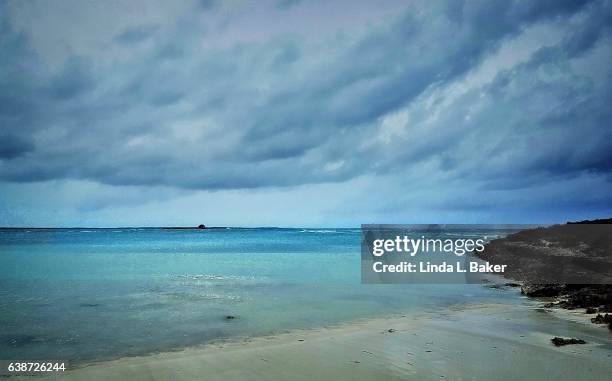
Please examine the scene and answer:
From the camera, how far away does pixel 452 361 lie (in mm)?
8867

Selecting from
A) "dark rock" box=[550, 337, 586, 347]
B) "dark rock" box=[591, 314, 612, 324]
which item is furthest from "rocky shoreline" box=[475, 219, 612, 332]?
"dark rock" box=[550, 337, 586, 347]

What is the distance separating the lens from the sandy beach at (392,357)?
321 inches

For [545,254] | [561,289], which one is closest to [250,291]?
[561,289]

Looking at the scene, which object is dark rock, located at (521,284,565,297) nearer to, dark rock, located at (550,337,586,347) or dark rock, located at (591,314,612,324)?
dark rock, located at (591,314,612,324)

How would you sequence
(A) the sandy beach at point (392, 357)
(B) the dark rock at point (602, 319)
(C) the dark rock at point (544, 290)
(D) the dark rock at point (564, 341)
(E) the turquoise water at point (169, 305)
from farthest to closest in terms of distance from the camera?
(C) the dark rock at point (544, 290) < (B) the dark rock at point (602, 319) < (E) the turquoise water at point (169, 305) < (D) the dark rock at point (564, 341) < (A) the sandy beach at point (392, 357)

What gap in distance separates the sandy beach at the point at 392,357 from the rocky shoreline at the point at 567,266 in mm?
3743

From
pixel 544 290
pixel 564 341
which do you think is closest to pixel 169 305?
pixel 564 341

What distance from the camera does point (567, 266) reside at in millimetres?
23922

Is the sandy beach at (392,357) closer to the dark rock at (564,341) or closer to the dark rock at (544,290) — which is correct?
the dark rock at (564,341)

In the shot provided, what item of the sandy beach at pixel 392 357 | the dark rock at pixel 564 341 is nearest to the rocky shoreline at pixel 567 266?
the dark rock at pixel 564 341

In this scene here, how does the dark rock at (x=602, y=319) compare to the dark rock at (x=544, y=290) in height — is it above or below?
above

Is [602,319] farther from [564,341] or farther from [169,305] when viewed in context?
Result: [169,305]

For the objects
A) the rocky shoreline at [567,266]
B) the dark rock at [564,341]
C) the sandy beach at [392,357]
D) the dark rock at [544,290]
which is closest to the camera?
the sandy beach at [392,357]

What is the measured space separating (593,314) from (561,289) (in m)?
6.09
